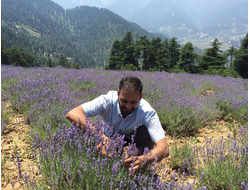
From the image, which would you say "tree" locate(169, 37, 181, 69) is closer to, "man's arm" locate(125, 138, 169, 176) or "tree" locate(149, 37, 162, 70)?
"tree" locate(149, 37, 162, 70)

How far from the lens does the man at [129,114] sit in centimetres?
168

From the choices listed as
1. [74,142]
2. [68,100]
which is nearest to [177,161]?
[74,142]

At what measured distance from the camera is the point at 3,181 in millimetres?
1637

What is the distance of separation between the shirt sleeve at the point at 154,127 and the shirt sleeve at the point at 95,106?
1.89ft

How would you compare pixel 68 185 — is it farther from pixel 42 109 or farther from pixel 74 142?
pixel 42 109

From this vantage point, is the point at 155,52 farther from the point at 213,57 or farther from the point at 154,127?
the point at 154,127

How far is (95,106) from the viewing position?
6.31ft

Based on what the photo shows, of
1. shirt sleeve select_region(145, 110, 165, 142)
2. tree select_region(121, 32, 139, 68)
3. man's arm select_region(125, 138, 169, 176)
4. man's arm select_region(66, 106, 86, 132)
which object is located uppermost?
tree select_region(121, 32, 139, 68)

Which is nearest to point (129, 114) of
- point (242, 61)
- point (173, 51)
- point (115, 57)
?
point (115, 57)

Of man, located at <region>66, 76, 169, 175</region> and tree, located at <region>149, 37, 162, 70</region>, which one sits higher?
tree, located at <region>149, 37, 162, 70</region>

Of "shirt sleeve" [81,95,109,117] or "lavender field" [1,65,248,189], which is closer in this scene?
"lavender field" [1,65,248,189]

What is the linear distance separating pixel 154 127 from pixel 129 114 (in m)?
0.35

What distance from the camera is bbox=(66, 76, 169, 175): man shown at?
5.50 ft

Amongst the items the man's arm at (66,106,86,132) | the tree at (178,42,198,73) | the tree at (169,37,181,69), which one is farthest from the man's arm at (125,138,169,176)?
the tree at (169,37,181,69)
